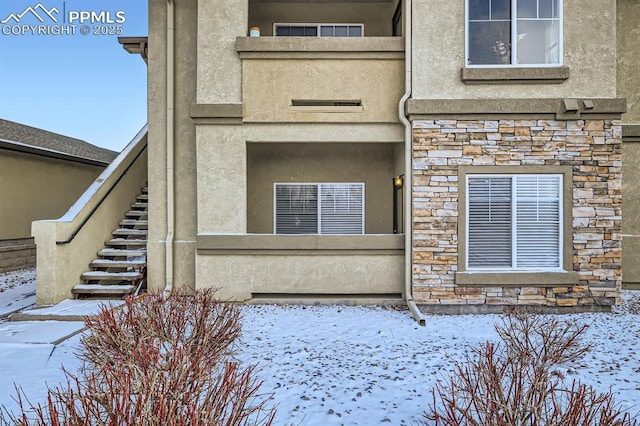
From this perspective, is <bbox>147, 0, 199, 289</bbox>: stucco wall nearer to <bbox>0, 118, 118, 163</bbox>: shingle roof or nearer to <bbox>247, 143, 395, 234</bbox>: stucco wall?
<bbox>247, 143, 395, 234</bbox>: stucco wall

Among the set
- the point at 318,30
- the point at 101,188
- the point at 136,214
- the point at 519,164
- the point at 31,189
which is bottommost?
the point at 136,214

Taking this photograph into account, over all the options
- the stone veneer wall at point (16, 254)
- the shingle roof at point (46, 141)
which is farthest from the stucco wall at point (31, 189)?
the shingle roof at point (46, 141)

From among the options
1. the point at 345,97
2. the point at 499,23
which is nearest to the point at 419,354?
the point at 345,97

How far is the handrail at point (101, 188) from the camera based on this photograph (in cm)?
709

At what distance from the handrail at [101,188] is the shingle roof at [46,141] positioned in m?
4.23

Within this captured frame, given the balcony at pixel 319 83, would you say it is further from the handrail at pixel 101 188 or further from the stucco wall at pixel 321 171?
the handrail at pixel 101 188

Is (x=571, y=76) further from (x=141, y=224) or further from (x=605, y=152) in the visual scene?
(x=141, y=224)

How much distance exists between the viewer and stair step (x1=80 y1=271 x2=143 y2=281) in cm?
717

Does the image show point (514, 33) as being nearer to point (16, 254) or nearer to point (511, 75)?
point (511, 75)

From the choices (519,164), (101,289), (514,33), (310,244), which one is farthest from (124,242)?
(514,33)

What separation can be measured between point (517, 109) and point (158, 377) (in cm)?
674

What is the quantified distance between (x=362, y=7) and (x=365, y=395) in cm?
825

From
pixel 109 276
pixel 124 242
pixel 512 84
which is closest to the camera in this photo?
pixel 512 84

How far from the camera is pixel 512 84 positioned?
6648 millimetres
